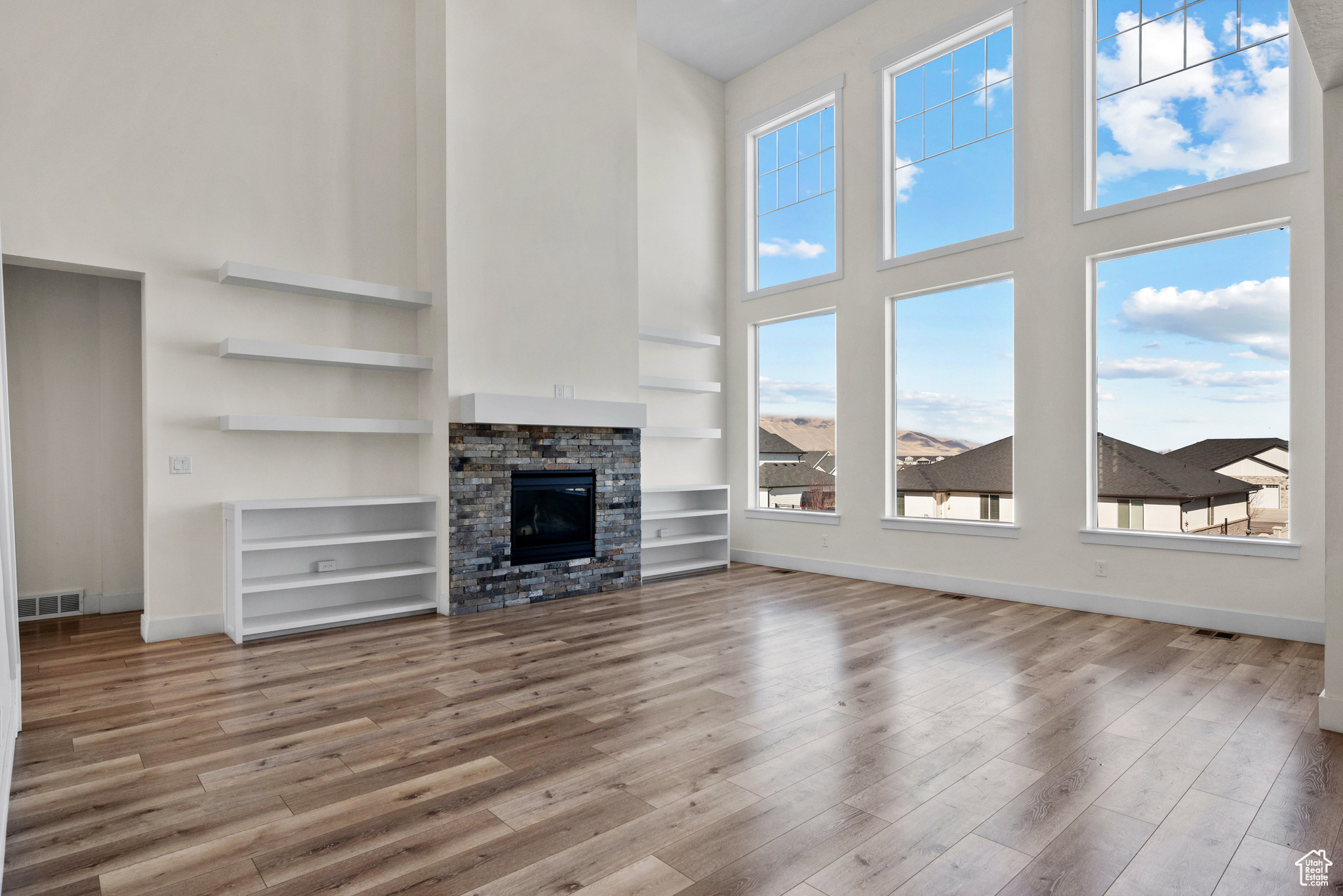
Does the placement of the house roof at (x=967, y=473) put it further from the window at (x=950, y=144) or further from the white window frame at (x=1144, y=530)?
the window at (x=950, y=144)

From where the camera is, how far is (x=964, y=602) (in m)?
5.21

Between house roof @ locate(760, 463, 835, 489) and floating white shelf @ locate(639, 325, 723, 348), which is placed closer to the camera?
floating white shelf @ locate(639, 325, 723, 348)

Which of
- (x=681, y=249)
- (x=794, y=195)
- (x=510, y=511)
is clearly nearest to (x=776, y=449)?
(x=681, y=249)

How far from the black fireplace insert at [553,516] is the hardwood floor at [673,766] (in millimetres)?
1161

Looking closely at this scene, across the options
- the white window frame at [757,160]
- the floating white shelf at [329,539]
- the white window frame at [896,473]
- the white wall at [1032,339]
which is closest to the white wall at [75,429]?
the floating white shelf at [329,539]

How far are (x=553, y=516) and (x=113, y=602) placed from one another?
2.98 metres

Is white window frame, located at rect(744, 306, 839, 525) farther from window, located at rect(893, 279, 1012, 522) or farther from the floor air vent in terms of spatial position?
the floor air vent

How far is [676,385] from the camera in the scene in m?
6.56

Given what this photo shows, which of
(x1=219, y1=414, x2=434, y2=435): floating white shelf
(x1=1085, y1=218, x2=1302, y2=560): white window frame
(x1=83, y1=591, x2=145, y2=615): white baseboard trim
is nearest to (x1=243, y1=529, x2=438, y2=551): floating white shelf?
(x1=219, y1=414, x2=434, y2=435): floating white shelf

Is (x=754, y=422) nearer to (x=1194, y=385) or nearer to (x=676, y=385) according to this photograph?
(x=676, y=385)

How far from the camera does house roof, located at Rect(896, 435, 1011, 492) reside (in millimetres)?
5488

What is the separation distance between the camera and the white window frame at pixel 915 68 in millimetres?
5305

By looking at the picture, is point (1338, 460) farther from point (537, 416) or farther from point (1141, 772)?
point (537, 416)

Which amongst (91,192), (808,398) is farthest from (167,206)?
(808,398)
